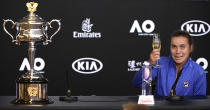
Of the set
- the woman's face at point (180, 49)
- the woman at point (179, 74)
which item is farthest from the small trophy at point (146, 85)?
the woman's face at point (180, 49)

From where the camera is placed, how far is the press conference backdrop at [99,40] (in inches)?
230

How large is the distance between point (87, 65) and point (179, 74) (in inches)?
54.4

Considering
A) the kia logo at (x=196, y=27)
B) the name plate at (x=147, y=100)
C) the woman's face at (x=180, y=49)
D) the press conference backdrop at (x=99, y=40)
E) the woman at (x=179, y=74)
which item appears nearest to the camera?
the name plate at (x=147, y=100)

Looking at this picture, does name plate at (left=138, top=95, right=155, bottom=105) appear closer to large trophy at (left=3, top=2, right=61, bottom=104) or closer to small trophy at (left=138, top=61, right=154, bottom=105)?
small trophy at (left=138, top=61, right=154, bottom=105)

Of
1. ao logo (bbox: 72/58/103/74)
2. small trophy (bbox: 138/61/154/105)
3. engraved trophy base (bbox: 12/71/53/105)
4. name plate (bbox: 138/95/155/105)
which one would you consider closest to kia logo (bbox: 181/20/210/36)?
ao logo (bbox: 72/58/103/74)

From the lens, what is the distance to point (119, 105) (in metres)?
3.59

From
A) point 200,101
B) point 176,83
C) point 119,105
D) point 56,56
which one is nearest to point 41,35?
point 119,105

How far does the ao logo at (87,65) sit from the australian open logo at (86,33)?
0.88ft

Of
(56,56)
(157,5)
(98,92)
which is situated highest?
(157,5)

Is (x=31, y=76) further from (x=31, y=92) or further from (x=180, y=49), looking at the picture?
(x=180, y=49)

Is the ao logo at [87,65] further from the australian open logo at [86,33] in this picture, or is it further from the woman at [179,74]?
the woman at [179,74]

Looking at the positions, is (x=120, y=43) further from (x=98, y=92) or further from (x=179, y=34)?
(x=179, y=34)

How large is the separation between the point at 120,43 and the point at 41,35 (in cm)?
217

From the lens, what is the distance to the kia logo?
597 cm
